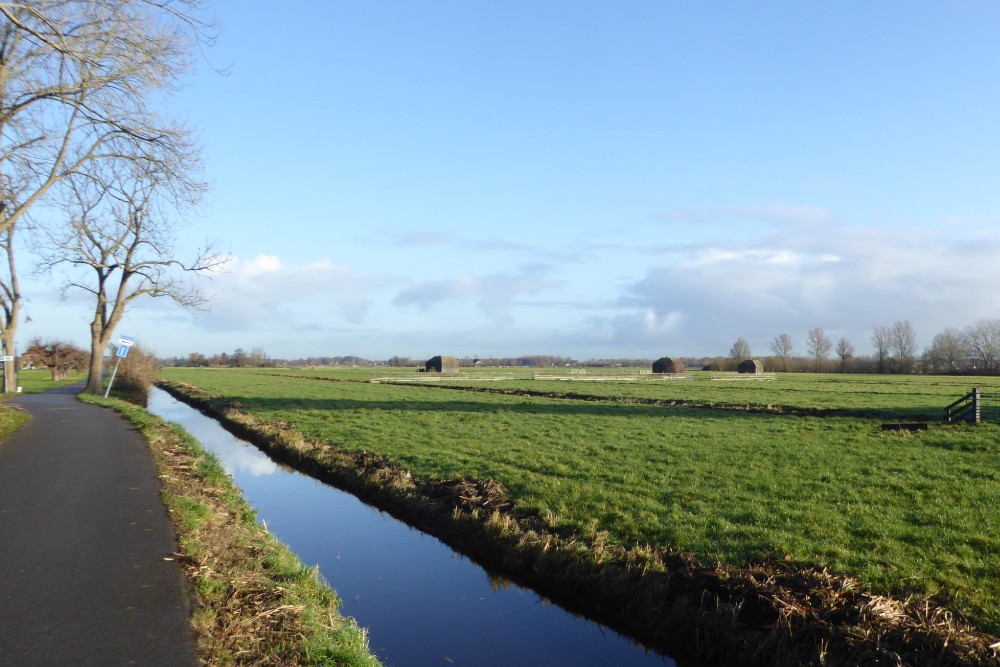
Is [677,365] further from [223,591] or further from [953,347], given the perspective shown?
[223,591]

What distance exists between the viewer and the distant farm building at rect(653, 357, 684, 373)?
96562 millimetres

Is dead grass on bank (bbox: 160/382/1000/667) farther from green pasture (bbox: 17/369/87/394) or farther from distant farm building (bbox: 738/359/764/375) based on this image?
distant farm building (bbox: 738/359/764/375)

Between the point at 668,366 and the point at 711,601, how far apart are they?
9256 centimetres

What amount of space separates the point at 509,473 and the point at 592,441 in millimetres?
5608

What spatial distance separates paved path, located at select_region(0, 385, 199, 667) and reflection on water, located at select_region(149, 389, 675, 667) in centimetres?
233

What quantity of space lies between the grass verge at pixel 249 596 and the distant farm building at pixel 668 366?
90156mm

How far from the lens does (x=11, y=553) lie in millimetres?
7461

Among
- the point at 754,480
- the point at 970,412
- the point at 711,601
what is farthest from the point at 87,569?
the point at 970,412

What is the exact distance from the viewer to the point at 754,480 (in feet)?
43.3

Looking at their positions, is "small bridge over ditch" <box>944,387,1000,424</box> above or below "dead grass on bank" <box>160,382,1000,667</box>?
above

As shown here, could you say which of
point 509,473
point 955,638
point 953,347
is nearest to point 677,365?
point 953,347

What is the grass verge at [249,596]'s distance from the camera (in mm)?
5617

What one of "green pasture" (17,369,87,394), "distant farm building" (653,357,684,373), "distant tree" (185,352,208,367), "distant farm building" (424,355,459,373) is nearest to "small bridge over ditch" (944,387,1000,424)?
"green pasture" (17,369,87,394)

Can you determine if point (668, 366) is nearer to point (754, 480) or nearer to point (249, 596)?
point (754, 480)
